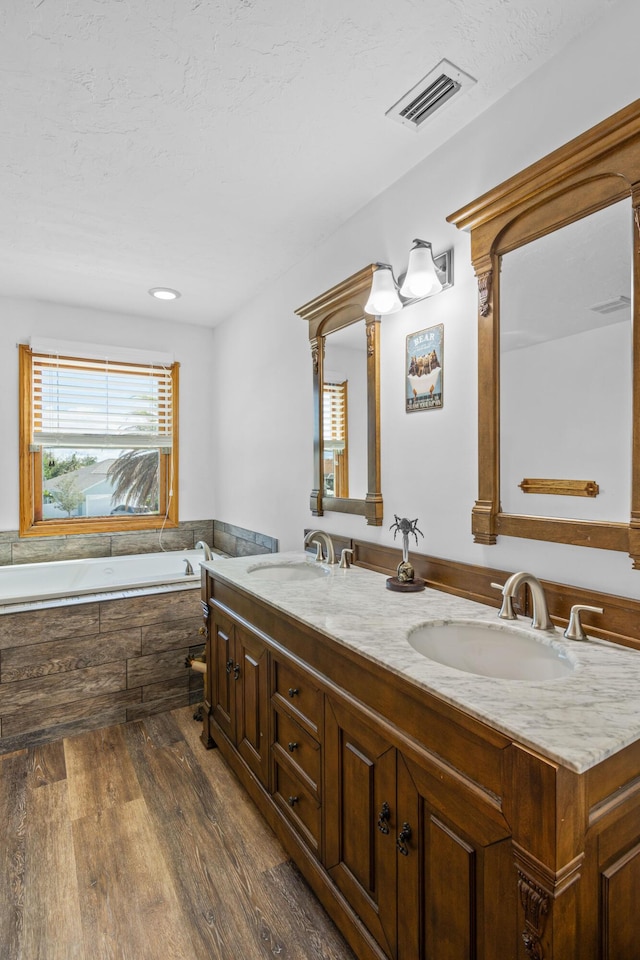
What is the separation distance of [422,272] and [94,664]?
2451 mm

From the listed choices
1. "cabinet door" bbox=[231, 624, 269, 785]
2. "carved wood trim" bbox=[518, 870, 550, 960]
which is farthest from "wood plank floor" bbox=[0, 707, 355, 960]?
"carved wood trim" bbox=[518, 870, 550, 960]

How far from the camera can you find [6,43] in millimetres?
1366

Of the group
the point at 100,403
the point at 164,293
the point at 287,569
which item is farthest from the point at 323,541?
the point at 100,403

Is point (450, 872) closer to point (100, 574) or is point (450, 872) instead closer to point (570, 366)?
point (570, 366)

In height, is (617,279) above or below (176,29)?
below

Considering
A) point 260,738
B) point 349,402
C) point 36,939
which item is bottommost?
point 36,939

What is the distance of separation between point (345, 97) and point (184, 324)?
8.85 feet

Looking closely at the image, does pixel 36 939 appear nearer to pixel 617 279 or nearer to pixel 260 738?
pixel 260 738

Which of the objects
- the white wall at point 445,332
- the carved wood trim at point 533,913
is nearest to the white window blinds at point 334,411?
the white wall at point 445,332

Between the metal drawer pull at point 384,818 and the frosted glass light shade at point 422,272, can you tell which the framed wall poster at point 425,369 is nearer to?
the frosted glass light shade at point 422,272

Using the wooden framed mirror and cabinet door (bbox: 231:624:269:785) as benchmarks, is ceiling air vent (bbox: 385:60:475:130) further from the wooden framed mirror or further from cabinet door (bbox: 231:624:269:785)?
cabinet door (bbox: 231:624:269:785)

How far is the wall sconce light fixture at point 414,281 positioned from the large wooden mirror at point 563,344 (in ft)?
0.45

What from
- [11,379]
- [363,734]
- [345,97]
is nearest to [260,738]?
[363,734]

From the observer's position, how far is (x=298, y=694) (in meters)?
1.60
